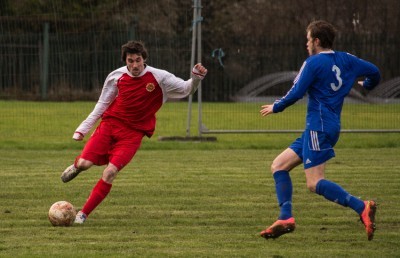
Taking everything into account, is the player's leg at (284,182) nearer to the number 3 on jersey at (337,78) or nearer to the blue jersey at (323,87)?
the blue jersey at (323,87)

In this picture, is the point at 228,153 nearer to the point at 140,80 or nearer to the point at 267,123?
the point at 267,123

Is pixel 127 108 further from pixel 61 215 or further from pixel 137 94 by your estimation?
pixel 61 215

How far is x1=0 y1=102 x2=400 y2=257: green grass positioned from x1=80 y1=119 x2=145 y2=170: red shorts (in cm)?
63

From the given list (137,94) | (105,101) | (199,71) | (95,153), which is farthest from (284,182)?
(105,101)

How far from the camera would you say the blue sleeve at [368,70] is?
28.4 feet

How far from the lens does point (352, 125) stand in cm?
2097

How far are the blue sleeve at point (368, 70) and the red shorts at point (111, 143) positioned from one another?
2.46 metres

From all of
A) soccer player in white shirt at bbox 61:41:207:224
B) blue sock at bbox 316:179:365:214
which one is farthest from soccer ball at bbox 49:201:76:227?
blue sock at bbox 316:179:365:214

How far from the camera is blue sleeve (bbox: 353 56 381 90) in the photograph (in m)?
8.66

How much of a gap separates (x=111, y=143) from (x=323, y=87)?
2.51 metres

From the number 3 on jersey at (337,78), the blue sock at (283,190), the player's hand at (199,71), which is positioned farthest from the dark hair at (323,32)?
the player's hand at (199,71)

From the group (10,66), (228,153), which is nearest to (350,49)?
(228,153)

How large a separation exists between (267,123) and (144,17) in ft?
13.5

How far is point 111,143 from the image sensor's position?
988cm
